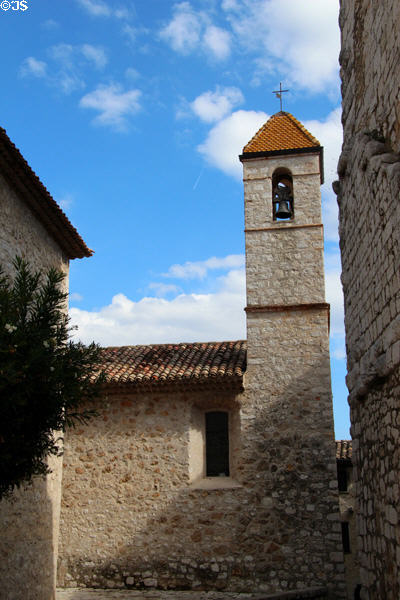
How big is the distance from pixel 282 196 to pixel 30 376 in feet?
31.8

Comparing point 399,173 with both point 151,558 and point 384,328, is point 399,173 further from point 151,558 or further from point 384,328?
point 151,558

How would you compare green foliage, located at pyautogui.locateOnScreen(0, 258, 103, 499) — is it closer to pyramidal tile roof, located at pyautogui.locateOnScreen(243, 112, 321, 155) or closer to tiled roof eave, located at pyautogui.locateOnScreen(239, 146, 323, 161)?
tiled roof eave, located at pyautogui.locateOnScreen(239, 146, 323, 161)

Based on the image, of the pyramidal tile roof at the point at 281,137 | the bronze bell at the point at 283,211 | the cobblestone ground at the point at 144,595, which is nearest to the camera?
the cobblestone ground at the point at 144,595

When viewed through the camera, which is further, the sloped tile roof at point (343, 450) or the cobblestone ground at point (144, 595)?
the sloped tile roof at point (343, 450)

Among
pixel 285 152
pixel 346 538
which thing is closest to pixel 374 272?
pixel 285 152

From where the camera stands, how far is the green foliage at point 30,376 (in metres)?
6.70

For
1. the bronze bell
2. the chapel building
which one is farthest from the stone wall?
the bronze bell

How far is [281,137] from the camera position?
1570 centimetres

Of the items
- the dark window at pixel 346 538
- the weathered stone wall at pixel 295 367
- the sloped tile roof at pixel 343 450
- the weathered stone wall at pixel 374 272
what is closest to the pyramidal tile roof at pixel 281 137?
the weathered stone wall at pixel 295 367

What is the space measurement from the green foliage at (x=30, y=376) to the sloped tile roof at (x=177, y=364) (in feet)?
17.8

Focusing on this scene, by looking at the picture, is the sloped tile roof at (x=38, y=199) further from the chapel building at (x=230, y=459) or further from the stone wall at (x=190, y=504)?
the stone wall at (x=190, y=504)

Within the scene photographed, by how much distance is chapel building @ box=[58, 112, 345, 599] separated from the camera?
40.4 ft

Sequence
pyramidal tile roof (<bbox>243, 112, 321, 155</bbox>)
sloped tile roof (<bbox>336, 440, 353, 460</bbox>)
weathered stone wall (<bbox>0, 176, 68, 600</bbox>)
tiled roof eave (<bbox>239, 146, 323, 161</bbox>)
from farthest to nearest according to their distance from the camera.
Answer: sloped tile roof (<bbox>336, 440, 353, 460</bbox>) < pyramidal tile roof (<bbox>243, 112, 321, 155</bbox>) < tiled roof eave (<bbox>239, 146, 323, 161</bbox>) < weathered stone wall (<bbox>0, 176, 68, 600</bbox>)

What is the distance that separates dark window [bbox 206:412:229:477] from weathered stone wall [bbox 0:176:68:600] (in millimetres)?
3361
